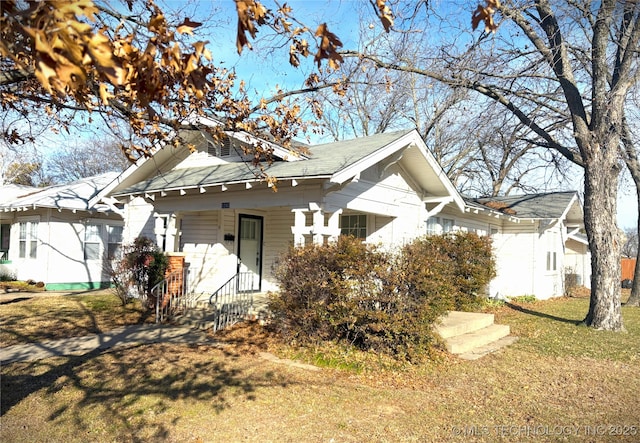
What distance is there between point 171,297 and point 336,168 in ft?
17.2

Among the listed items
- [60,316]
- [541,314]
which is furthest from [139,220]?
[541,314]

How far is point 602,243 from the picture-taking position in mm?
11383

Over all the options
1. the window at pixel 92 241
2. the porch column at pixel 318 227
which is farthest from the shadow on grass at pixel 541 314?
the window at pixel 92 241

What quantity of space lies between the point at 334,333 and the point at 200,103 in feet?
13.8

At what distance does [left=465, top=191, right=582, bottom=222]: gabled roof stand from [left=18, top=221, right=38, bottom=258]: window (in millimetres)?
15769

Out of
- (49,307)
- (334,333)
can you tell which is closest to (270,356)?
(334,333)

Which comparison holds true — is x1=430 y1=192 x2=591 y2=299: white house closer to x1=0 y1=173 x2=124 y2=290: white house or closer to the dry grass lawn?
the dry grass lawn

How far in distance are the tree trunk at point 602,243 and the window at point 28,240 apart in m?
17.7

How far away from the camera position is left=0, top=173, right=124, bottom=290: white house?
17.0 meters

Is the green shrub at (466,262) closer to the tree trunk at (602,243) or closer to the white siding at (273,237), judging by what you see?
the tree trunk at (602,243)

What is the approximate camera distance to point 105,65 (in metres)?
2.44

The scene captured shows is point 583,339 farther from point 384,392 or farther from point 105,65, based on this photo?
point 105,65

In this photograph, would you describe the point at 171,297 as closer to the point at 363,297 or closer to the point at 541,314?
the point at 363,297

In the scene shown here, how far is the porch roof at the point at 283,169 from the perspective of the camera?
9.62m
